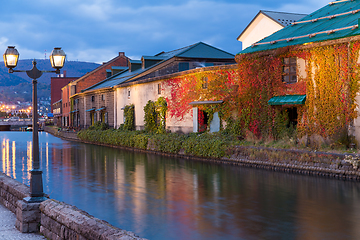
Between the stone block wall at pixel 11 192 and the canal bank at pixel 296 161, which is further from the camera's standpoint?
the canal bank at pixel 296 161

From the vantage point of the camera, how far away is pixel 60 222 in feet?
23.1

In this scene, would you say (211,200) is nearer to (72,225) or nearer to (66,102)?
(72,225)

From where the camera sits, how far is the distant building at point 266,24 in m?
35.7

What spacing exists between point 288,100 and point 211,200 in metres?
10.3

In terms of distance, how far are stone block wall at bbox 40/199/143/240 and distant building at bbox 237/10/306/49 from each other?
1237 inches

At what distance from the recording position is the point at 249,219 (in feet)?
30.3

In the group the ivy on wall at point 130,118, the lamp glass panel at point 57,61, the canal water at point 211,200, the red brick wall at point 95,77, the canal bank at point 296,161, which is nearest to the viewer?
the canal water at point 211,200

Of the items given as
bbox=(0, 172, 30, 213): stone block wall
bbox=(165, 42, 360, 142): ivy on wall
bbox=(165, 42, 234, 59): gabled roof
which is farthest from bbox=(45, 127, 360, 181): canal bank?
bbox=(165, 42, 234, 59): gabled roof

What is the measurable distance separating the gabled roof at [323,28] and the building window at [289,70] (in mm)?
922

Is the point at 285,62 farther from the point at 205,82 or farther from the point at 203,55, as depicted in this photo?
the point at 203,55

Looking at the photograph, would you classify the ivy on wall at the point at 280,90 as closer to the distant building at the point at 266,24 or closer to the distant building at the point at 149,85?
the distant building at the point at 149,85

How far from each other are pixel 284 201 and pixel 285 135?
9.69 metres

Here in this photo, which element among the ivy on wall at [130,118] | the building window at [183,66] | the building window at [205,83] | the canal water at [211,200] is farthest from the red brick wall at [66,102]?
the canal water at [211,200]

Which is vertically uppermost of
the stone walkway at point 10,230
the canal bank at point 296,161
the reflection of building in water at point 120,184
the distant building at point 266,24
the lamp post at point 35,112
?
the distant building at point 266,24
